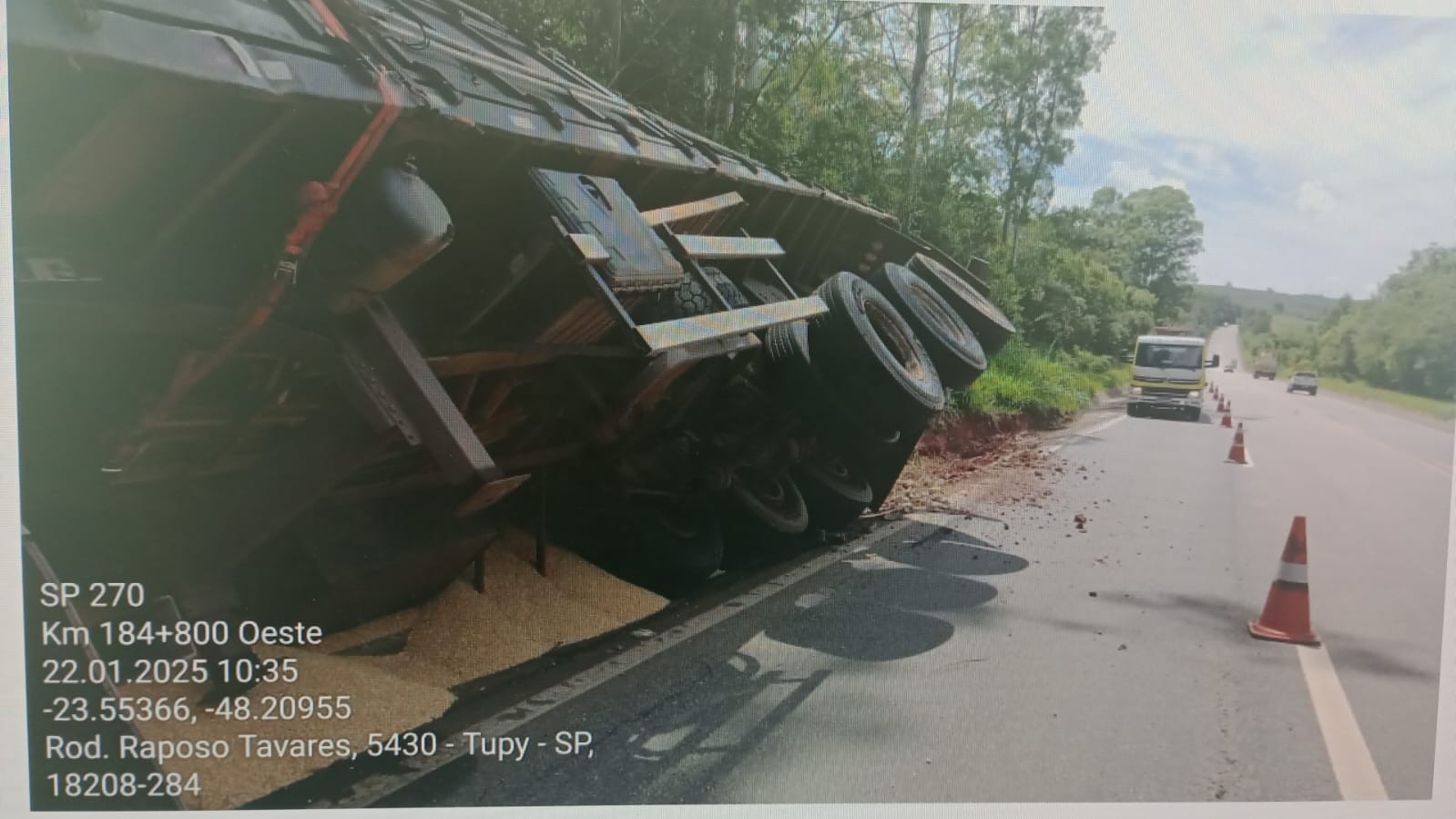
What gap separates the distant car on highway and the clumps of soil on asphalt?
137 centimetres

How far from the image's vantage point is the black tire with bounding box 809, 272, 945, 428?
3689mm

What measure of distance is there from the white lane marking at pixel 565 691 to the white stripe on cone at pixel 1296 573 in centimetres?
180

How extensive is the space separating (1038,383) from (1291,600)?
3.84 meters

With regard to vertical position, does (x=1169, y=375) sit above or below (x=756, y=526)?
above

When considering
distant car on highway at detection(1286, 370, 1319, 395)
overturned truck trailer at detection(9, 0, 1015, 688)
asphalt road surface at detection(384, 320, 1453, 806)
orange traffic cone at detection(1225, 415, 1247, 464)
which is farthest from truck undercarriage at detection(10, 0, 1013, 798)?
distant car on highway at detection(1286, 370, 1319, 395)

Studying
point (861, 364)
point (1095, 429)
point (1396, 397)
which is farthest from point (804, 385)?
point (1095, 429)

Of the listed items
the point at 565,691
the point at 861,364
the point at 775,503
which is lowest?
the point at 565,691

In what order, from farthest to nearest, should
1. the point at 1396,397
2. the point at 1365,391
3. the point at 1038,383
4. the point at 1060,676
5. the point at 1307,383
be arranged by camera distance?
the point at 1038,383
the point at 1307,383
the point at 1365,391
the point at 1396,397
the point at 1060,676

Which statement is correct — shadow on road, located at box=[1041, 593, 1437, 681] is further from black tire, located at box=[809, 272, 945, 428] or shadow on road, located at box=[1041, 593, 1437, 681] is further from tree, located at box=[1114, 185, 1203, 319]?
tree, located at box=[1114, 185, 1203, 319]

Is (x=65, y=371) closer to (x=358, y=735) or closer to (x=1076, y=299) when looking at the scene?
(x=358, y=735)

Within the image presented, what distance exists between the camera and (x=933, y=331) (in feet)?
14.1

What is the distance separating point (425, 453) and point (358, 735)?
2.90 feet

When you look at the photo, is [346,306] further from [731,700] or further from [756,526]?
[756,526]

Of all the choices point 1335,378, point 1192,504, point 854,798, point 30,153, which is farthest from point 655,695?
point 1335,378
